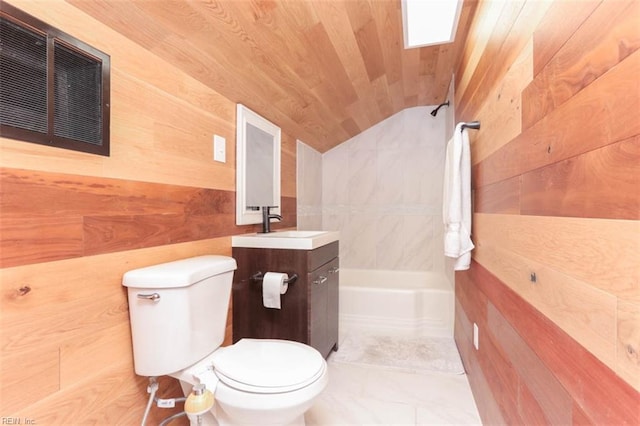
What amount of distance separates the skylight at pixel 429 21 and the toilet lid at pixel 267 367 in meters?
1.84

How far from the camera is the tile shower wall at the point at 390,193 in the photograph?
3438 mm

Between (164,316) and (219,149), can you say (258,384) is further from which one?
(219,149)

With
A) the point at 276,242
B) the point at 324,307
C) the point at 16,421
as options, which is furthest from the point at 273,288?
the point at 16,421

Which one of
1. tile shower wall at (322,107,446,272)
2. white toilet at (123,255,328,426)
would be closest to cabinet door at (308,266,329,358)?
white toilet at (123,255,328,426)

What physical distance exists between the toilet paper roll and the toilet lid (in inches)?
13.0

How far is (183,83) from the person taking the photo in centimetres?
149

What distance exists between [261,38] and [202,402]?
1.61 m

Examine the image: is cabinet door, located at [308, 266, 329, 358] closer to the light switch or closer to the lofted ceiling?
the light switch

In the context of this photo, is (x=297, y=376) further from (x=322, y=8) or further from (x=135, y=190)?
(x=322, y=8)

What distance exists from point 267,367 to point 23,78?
124cm

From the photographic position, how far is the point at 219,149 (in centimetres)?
179

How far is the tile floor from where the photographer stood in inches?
66.0

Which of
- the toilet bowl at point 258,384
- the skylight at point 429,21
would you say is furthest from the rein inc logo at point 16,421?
the skylight at point 429,21

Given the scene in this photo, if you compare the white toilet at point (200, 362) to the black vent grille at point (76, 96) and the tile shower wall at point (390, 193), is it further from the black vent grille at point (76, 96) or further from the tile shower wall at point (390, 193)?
the tile shower wall at point (390, 193)
